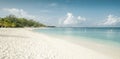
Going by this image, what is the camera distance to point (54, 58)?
7.97 m

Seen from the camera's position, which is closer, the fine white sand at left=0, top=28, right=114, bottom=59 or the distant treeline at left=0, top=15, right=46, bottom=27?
the fine white sand at left=0, top=28, right=114, bottom=59

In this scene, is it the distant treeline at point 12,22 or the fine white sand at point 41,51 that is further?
the distant treeline at point 12,22

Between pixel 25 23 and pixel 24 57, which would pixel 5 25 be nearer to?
pixel 25 23

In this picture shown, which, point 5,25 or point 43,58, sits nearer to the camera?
point 43,58

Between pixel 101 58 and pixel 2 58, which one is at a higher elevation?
pixel 2 58

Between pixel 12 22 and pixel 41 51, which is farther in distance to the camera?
pixel 12 22

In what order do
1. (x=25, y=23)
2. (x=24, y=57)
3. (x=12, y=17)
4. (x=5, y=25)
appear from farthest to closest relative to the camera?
(x=25, y=23), (x=12, y=17), (x=5, y=25), (x=24, y=57)

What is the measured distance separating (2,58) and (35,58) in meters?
1.46

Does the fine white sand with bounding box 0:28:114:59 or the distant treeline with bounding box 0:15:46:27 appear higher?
the distant treeline with bounding box 0:15:46:27

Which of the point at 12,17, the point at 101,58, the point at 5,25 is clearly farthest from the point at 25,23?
the point at 101,58

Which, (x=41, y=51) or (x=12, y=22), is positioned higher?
(x=12, y=22)

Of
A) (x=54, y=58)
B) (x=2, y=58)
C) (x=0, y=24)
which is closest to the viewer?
(x=2, y=58)

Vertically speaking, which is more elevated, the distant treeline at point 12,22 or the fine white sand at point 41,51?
the distant treeline at point 12,22

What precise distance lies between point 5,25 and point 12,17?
24.8 m
